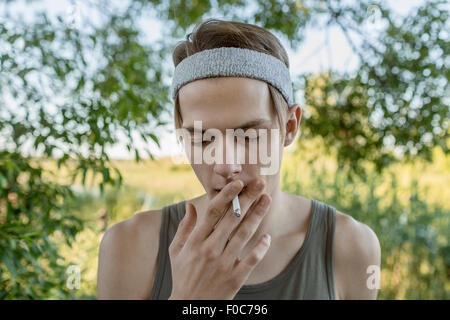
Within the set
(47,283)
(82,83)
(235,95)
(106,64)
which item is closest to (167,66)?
(106,64)

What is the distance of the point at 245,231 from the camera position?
2.45ft

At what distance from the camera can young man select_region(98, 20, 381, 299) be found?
736mm

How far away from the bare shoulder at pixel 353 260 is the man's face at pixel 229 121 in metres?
0.35

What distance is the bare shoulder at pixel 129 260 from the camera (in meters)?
1.02

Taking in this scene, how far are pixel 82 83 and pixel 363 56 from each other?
1300 millimetres

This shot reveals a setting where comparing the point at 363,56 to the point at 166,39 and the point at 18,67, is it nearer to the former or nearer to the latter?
the point at 166,39

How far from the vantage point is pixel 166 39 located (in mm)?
2348

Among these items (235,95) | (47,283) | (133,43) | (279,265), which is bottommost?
(47,283)

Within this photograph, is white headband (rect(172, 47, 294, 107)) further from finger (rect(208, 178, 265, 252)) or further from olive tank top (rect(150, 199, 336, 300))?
olive tank top (rect(150, 199, 336, 300))

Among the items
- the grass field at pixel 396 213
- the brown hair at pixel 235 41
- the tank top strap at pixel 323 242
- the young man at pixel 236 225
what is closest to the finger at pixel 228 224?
the young man at pixel 236 225

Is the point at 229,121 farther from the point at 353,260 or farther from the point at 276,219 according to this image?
the point at 353,260

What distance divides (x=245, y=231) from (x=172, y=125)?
3.07 ft

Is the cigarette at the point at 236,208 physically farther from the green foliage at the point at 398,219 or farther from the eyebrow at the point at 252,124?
the green foliage at the point at 398,219

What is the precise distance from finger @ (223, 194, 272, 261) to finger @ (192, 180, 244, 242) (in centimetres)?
5
